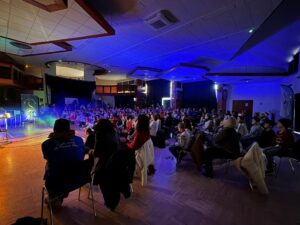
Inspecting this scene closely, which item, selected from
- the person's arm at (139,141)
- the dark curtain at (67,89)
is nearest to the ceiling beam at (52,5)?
the person's arm at (139,141)

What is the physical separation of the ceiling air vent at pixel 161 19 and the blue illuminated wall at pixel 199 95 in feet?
41.6

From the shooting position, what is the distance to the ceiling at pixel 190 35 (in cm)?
421

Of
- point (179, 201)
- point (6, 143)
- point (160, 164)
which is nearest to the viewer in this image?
point (179, 201)

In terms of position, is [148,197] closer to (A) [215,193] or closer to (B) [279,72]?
(A) [215,193]

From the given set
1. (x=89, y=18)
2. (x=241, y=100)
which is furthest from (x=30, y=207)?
(x=241, y=100)

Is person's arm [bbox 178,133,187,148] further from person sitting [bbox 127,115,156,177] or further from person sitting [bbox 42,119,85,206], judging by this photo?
person sitting [bbox 42,119,85,206]

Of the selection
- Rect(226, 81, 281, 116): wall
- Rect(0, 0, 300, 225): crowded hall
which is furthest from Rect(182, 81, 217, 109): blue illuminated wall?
Rect(0, 0, 300, 225): crowded hall

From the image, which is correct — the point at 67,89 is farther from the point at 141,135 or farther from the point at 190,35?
the point at 141,135

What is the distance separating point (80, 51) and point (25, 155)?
5.30 metres

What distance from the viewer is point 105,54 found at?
28.6 feet

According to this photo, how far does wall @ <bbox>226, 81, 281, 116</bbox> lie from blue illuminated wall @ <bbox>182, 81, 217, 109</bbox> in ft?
5.45

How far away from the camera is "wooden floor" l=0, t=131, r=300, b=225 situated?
215 cm

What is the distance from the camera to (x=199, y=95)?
17.4m

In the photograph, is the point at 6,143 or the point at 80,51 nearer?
the point at 6,143
